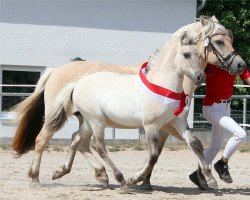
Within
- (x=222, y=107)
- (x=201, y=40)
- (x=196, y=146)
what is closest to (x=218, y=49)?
(x=201, y=40)

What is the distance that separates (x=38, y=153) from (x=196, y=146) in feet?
6.71

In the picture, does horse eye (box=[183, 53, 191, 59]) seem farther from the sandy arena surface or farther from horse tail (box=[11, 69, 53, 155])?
horse tail (box=[11, 69, 53, 155])

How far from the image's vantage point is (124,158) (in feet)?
41.7

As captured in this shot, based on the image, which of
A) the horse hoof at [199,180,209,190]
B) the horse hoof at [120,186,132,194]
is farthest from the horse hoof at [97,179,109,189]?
the horse hoof at [199,180,209,190]

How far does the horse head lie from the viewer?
7.98 m

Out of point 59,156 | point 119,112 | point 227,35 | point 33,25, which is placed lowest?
point 59,156

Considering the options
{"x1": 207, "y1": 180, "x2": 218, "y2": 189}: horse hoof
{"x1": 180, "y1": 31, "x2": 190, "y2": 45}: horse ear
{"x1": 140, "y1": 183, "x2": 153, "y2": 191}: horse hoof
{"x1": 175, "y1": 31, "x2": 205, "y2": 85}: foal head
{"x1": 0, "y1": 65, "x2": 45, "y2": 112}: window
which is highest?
{"x1": 180, "y1": 31, "x2": 190, "y2": 45}: horse ear

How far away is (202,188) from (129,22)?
33.4 ft

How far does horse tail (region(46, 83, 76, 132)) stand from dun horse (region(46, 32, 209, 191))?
109mm

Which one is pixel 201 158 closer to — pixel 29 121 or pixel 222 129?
pixel 222 129

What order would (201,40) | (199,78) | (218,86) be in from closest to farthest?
(199,78), (201,40), (218,86)

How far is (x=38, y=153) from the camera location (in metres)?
8.91

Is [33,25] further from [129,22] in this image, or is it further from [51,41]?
[129,22]

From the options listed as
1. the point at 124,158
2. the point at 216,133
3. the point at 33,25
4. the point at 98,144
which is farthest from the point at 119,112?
the point at 33,25
